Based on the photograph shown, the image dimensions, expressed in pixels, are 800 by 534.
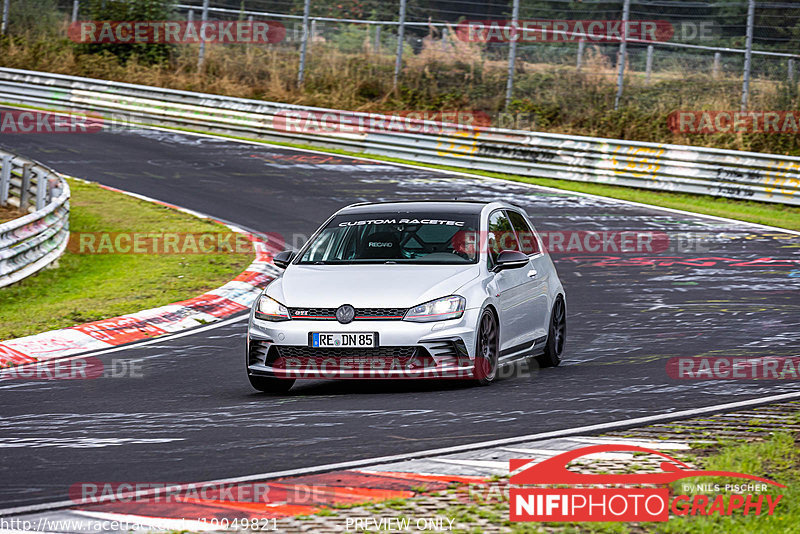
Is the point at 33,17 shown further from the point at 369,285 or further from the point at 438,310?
the point at 438,310

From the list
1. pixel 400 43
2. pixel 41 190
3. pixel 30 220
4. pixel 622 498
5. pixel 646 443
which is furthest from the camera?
pixel 400 43

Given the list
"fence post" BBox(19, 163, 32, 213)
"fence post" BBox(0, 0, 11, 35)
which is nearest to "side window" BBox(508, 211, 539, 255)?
"fence post" BBox(19, 163, 32, 213)

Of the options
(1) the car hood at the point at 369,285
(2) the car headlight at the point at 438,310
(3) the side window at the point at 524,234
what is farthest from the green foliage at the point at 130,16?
(2) the car headlight at the point at 438,310

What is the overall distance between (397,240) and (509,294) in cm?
107

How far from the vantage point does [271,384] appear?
908 cm

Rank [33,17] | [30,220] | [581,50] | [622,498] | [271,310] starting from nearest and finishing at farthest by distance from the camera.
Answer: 1. [622,498]
2. [271,310]
3. [30,220]
4. [581,50]
5. [33,17]

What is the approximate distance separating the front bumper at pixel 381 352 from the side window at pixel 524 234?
2.03m

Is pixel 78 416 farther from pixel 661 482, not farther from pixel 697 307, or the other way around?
pixel 697 307

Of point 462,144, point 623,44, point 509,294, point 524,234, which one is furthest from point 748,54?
point 509,294

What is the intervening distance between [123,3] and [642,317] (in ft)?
94.3

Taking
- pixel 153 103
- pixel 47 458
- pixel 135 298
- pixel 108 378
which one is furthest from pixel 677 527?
pixel 153 103

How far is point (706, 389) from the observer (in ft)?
28.4

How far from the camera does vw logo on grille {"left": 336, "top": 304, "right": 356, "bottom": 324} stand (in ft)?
28.2

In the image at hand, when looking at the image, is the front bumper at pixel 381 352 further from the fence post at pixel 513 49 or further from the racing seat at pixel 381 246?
the fence post at pixel 513 49
